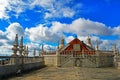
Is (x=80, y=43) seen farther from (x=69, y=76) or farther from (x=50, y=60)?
(x=69, y=76)

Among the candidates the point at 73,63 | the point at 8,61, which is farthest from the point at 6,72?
the point at 73,63

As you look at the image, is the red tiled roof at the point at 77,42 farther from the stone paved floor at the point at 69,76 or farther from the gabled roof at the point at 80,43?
the stone paved floor at the point at 69,76

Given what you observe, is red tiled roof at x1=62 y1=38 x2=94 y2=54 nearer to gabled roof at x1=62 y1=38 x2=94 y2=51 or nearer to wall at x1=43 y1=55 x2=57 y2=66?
gabled roof at x1=62 y1=38 x2=94 y2=51

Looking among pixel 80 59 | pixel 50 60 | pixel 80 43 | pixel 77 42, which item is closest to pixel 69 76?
pixel 80 59

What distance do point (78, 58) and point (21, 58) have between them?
30101 millimetres

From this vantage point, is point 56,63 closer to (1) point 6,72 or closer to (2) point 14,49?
(2) point 14,49

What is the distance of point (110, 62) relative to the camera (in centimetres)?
6994

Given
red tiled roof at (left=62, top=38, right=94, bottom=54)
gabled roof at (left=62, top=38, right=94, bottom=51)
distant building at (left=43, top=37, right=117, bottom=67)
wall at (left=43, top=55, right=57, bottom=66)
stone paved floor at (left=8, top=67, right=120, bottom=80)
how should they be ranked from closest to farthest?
stone paved floor at (left=8, top=67, right=120, bottom=80)
distant building at (left=43, top=37, right=117, bottom=67)
wall at (left=43, top=55, right=57, bottom=66)
red tiled roof at (left=62, top=38, right=94, bottom=54)
gabled roof at (left=62, top=38, right=94, bottom=51)

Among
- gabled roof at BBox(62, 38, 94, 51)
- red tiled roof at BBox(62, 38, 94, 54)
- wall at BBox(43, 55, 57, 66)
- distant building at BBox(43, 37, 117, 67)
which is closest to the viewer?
distant building at BBox(43, 37, 117, 67)

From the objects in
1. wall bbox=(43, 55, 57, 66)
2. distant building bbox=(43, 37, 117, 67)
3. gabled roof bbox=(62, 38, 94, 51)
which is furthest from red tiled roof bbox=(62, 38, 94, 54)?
wall bbox=(43, 55, 57, 66)

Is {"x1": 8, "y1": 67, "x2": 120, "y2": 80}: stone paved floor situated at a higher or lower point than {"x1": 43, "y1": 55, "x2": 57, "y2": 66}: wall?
lower

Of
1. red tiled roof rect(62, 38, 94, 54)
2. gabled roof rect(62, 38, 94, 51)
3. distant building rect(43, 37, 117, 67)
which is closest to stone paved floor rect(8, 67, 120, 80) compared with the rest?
distant building rect(43, 37, 117, 67)

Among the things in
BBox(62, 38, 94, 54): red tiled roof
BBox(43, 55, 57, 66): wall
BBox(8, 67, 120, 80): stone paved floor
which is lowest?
BBox(8, 67, 120, 80): stone paved floor

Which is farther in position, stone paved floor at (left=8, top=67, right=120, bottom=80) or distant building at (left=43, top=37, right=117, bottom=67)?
distant building at (left=43, top=37, right=117, bottom=67)
